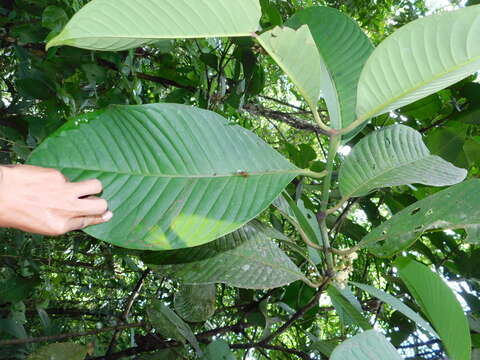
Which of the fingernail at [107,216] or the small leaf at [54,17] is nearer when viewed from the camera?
the fingernail at [107,216]

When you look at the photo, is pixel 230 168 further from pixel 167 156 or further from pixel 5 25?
pixel 5 25

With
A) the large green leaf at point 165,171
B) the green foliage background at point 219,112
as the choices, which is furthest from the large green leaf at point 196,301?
the large green leaf at point 165,171

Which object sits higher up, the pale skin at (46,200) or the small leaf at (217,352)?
the pale skin at (46,200)

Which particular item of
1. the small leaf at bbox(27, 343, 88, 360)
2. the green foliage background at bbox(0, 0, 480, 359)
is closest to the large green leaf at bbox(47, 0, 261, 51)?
the green foliage background at bbox(0, 0, 480, 359)

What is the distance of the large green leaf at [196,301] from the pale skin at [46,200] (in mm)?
648

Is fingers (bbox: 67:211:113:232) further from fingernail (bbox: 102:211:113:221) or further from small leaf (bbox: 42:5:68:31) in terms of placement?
small leaf (bbox: 42:5:68:31)

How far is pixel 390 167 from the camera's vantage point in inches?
29.4

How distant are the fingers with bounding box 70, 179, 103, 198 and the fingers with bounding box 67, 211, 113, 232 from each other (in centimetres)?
3

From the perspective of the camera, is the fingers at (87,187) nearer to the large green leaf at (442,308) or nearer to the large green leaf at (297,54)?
the large green leaf at (297,54)

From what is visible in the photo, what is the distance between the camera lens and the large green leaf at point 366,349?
1.85 feet

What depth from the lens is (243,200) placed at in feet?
1.97

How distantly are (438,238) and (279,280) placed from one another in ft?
2.38

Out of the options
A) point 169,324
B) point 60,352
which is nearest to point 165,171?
point 169,324

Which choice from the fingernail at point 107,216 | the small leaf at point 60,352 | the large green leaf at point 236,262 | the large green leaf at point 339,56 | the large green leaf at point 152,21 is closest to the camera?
the large green leaf at point 152,21
